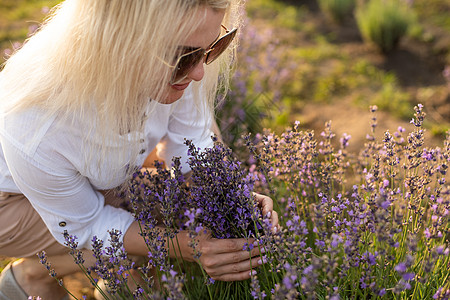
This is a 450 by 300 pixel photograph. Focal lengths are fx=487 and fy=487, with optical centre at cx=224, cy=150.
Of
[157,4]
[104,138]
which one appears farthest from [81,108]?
[157,4]

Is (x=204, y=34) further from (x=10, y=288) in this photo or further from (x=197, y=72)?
(x=10, y=288)

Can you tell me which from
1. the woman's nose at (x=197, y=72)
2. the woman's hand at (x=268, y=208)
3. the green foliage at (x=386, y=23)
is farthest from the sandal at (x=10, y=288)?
the green foliage at (x=386, y=23)

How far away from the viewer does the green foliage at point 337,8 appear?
Answer: 6.04 metres

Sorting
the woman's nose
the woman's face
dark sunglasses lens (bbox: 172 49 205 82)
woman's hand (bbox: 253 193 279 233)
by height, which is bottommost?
woman's hand (bbox: 253 193 279 233)

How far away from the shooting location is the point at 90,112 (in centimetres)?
195

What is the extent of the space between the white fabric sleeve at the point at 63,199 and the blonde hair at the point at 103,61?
0.61 feet

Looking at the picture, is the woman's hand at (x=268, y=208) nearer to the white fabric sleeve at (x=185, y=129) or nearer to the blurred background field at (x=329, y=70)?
the white fabric sleeve at (x=185, y=129)

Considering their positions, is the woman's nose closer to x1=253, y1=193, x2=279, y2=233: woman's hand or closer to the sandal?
x1=253, y1=193, x2=279, y2=233: woman's hand

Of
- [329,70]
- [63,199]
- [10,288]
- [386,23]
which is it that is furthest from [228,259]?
[386,23]

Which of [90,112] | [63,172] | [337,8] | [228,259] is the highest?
[90,112]

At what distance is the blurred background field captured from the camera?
3.87m

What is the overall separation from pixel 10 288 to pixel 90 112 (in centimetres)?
110

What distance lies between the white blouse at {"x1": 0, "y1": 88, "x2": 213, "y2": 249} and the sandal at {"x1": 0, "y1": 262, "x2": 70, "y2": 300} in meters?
0.47

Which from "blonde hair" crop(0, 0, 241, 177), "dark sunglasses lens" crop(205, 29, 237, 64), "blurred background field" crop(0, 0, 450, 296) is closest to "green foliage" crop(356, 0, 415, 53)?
"blurred background field" crop(0, 0, 450, 296)
